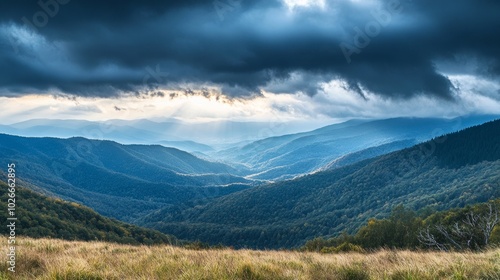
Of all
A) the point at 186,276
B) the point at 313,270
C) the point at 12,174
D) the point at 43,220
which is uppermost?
the point at 12,174

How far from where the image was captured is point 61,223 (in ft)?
216

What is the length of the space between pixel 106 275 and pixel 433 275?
23.4ft

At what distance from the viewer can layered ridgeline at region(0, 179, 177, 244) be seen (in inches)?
2128

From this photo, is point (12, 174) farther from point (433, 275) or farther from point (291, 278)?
point (433, 275)

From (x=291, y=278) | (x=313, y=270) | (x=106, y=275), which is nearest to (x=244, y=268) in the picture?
(x=291, y=278)

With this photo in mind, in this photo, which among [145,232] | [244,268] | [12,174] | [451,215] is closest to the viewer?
[244,268]

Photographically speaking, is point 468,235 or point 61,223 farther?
point 61,223

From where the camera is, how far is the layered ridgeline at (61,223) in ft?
177

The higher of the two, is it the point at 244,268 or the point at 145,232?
the point at 244,268

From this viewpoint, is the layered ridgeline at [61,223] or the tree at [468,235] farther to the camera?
the layered ridgeline at [61,223]

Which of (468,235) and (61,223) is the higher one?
(61,223)

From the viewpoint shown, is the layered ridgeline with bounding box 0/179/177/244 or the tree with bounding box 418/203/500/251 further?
the layered ridgeline with bounding box 0/179/177/244

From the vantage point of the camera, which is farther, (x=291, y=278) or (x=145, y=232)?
(x=145, y=232)

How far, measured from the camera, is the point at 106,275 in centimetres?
759
